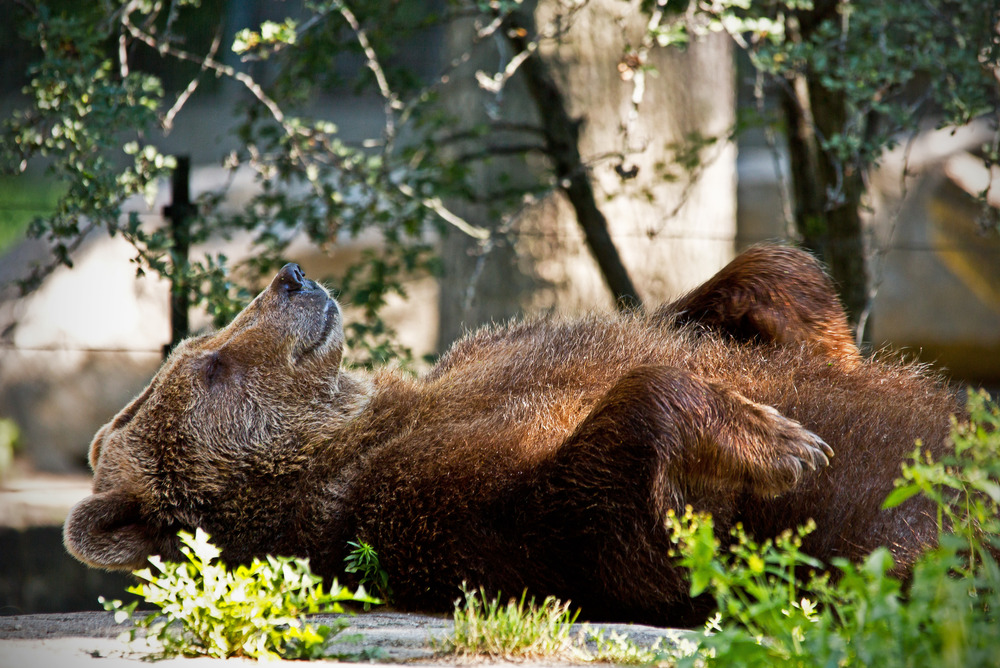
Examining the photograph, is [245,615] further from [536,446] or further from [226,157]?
[226,157]

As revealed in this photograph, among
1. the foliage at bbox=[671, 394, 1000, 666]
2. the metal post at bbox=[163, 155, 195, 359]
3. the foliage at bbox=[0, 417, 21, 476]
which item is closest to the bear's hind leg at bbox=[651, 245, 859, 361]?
the foliage at bbox=[671, 394, 1000, 666]

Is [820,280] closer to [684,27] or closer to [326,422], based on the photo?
[684,27]

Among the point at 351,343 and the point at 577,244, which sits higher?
the point at 577,244

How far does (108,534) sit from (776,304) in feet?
8.72

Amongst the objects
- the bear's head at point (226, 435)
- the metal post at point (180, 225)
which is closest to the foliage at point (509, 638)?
the bear's head at point (226, 435)

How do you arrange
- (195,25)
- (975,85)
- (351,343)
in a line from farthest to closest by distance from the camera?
1. (195,25)
2. (351,343)
3. (975,85)

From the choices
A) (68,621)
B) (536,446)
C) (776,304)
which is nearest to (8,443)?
(68,621)

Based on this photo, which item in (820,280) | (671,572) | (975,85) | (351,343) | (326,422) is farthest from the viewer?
(351,343)

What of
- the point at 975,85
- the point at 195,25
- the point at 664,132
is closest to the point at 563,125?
the point at 664,132

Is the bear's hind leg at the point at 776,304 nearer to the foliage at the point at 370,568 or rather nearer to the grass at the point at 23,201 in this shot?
the foliage at the point at 370,568

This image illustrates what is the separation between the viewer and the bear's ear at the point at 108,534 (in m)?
3.11

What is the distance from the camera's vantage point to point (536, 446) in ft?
10.2

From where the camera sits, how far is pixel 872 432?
121 inches

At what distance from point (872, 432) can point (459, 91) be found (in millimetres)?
4395
